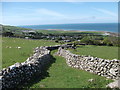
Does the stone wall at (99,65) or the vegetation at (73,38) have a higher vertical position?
the vegetation at (73,38)

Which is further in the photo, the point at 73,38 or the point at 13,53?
the point at 73,38

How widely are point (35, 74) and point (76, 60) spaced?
6940 millimetres

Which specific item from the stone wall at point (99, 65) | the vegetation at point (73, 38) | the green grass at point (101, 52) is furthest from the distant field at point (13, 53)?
the vegetation at point (73, 38)

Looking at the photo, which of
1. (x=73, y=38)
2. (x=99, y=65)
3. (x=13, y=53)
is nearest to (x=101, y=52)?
(x=99, y=65)

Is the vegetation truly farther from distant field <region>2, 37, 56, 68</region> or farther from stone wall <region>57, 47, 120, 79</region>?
stone wall <region>57, 47, 120, 79</region>

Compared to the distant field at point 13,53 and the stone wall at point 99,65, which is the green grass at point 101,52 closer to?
the stone wall at point 99,65

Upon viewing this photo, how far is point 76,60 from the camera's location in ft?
62.5

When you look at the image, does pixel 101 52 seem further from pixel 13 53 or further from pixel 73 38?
pixel 73 38

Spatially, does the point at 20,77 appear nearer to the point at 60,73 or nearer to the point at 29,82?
the point at 29,82

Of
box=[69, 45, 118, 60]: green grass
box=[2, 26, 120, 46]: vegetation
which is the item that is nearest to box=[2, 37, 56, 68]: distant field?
box=[69, 45, 118, 60]: green grass

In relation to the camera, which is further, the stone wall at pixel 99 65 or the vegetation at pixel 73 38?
the vegetation at pixel 73 38

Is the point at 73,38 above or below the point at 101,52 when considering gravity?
above

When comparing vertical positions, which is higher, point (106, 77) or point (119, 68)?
point (119, 68)

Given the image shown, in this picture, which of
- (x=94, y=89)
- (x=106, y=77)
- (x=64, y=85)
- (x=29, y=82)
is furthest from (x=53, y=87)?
(x=106, y=77)
